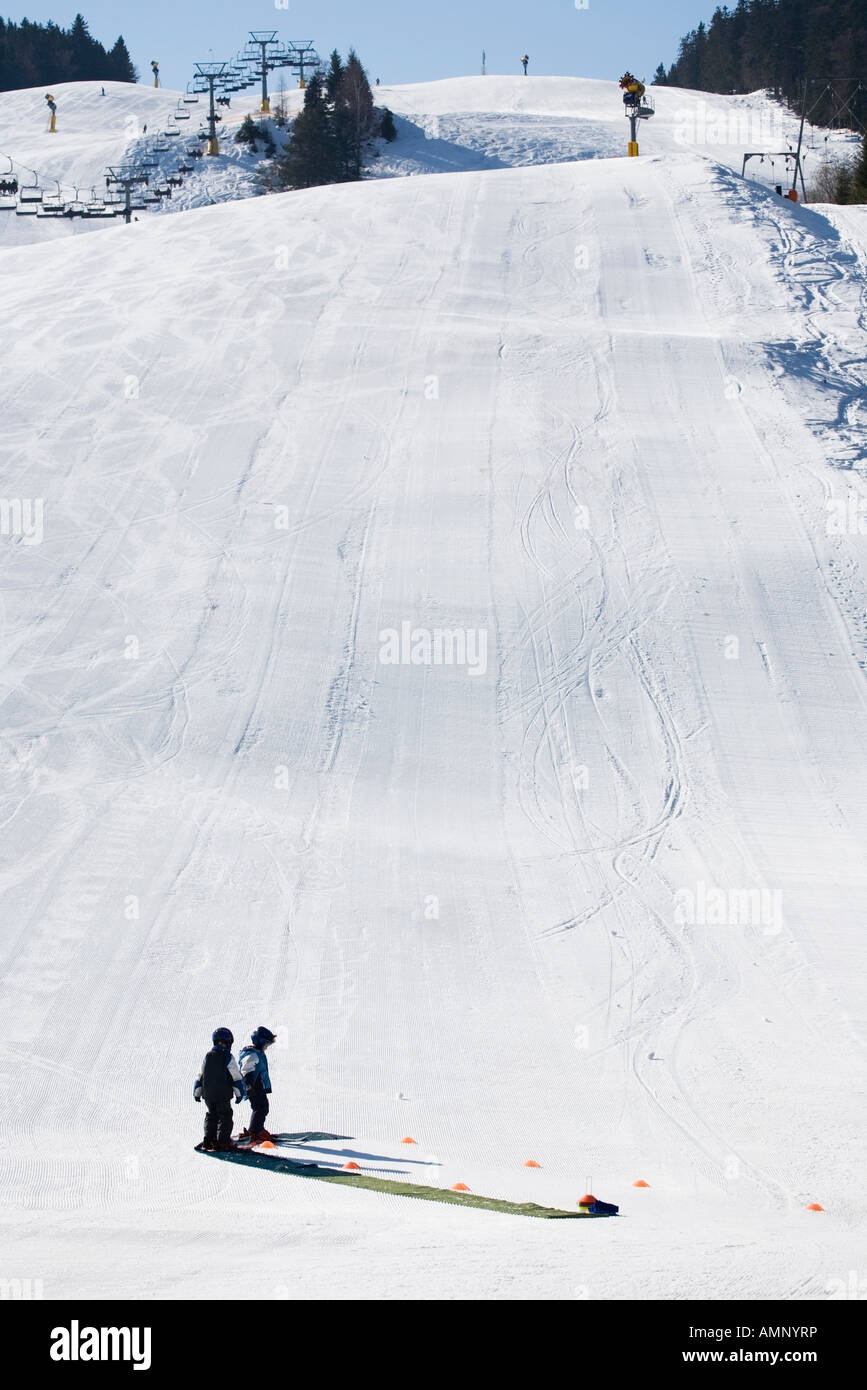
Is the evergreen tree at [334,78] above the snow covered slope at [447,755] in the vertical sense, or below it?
above

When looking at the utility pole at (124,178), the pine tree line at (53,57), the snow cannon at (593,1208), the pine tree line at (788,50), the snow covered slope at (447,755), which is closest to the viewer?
the snow cannon at (593,1208)

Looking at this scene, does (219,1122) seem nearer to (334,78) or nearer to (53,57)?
(334,78)

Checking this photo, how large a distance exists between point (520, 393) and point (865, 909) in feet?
36.7

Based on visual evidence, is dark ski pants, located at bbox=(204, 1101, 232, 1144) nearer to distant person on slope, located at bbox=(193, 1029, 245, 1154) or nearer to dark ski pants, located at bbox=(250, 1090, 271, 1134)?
distant person on slope, located at bbox=(193, 1029, 245, 1154)

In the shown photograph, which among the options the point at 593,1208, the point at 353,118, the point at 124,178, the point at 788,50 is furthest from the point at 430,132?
the point at 593,1208

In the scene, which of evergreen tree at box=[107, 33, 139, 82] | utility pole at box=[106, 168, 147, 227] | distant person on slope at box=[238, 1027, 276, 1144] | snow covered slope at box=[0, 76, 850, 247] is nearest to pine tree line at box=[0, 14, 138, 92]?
evergreen tree at box=[107, 33, 139, 82]

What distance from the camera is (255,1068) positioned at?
24.8 ft

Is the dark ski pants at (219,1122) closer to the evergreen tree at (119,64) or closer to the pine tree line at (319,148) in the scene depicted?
the pine tree line at (319,148)

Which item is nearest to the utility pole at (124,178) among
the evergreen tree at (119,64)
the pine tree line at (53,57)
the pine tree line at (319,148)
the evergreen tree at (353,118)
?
the pine tree line at (319,148)

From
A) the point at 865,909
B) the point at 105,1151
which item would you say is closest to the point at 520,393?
the point at 865,909

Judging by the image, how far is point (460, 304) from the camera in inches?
898

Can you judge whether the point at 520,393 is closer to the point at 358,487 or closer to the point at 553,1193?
the point at 358,487

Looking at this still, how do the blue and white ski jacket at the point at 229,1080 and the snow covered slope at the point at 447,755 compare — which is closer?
the snow covered slope at the point at 447,755

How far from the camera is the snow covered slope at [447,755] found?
6.83 metres
